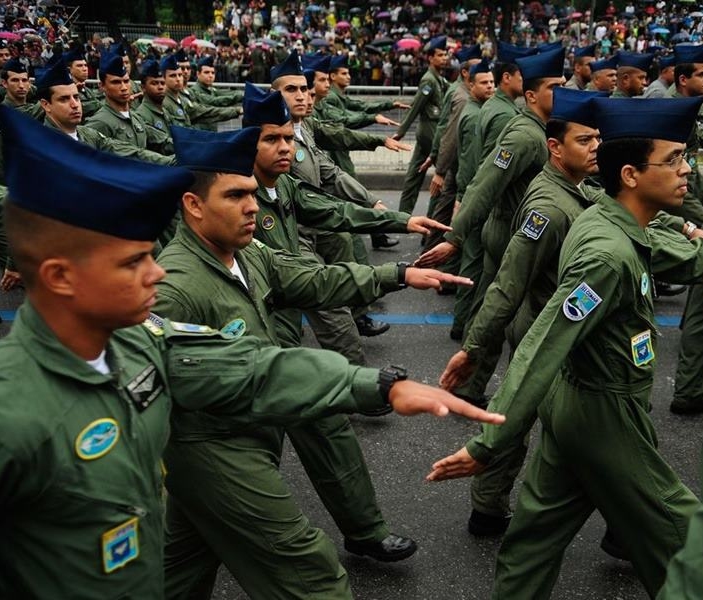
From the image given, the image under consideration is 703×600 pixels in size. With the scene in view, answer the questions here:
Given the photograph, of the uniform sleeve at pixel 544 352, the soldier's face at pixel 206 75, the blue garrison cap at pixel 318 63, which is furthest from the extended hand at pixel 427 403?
the soldier's face at pixel 206 75

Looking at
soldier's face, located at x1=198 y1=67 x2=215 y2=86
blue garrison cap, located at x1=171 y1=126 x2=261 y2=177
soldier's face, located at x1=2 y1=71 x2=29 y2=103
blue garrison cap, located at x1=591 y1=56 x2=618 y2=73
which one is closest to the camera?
blue garrison cap, located at x1=171 y1=126 x2=261 y2=177

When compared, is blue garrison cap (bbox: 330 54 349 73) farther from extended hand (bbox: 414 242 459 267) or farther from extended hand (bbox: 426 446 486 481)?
extended hand (bbox: 426 446 486 481)

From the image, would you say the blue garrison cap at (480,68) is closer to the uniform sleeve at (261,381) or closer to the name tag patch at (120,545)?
the uniform sleeve at (261,381)

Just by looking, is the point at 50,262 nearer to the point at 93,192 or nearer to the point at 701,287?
the point at 93,192

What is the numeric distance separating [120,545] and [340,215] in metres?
2.67

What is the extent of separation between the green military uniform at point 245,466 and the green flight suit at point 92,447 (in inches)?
20.8

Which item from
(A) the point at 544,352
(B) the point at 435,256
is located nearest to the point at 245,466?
(A) the point at 544,352

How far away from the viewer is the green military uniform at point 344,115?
7.93 meters

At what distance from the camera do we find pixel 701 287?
5.04 metres

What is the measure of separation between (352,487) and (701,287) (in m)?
2.80

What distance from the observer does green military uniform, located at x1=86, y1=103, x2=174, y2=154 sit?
7.40 m

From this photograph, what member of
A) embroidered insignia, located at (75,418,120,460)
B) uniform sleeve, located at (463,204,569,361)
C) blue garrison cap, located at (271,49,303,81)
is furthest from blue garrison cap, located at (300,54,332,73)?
embroidered insignia, located at (75,418,120,460)

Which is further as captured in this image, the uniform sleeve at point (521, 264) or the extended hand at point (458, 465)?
the uniform sleeve at point (521, 264)

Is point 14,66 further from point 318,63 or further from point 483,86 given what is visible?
point 483,86
